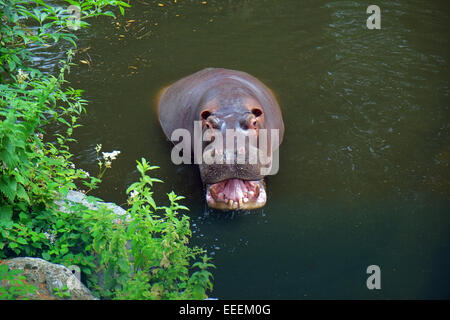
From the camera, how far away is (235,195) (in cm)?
570

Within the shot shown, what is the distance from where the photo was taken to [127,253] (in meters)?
3.91

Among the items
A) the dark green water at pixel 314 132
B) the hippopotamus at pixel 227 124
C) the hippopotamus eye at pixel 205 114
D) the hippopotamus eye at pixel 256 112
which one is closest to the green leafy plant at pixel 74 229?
the dark green water at pixel 314 132

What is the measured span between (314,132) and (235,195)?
203 cm

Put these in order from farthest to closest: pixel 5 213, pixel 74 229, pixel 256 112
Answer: pixel 256 112, pixel 74 229, pixel 5 213

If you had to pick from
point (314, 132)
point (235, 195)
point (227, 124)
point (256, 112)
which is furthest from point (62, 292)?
point (314, 132)

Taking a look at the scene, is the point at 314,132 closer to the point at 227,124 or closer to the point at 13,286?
the point at 227,124

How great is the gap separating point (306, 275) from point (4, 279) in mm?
2797

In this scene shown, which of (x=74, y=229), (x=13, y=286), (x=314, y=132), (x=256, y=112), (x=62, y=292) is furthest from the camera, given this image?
(x=314, y=132)

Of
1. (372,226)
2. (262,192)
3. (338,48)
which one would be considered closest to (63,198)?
(262,192)

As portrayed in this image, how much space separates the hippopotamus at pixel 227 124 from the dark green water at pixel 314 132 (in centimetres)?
26

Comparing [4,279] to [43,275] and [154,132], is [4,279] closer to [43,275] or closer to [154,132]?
[43,275]

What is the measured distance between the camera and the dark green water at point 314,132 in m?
5.21

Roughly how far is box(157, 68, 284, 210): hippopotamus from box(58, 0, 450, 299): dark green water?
10.2 inches

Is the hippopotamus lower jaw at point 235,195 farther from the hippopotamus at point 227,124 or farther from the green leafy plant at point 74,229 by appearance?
the green leafy plant at point 74,229
